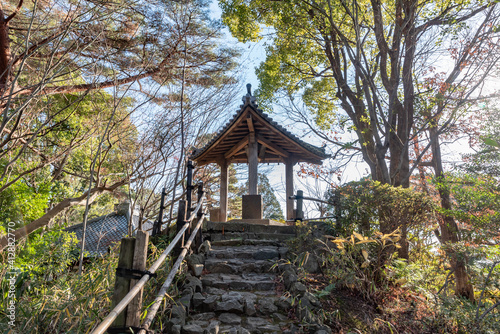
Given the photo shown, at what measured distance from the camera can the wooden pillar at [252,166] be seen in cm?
787

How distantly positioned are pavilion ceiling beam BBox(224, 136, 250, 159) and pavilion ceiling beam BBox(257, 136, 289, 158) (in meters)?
0.38

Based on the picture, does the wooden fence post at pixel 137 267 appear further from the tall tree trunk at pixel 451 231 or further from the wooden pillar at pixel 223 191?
the wooden pillar at pixel 223 191

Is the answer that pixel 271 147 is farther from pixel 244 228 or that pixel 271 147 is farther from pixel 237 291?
pixel 237 291

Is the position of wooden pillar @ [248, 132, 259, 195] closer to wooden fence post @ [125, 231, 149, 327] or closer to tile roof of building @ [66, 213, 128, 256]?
wooden fence post @ [125, 231, 149, 327]

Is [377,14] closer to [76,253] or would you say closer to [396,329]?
[396,329]

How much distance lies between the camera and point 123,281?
6.46ft

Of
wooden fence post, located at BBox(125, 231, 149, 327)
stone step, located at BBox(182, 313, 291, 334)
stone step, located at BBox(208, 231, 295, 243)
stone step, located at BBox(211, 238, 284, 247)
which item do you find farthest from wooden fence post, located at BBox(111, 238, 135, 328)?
stone step, located at BBox(208, 231, 295, 243)

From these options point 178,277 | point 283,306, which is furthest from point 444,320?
point 178,277

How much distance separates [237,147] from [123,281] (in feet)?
23.1

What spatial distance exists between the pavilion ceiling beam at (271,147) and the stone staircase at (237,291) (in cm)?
336

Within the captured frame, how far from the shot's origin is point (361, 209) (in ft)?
13.5

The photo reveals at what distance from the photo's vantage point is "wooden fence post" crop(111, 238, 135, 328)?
1958mm

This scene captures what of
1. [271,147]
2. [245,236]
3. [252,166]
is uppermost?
[271,147]

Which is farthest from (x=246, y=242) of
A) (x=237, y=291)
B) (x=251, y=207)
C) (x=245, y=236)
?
(x=237, y=291)
